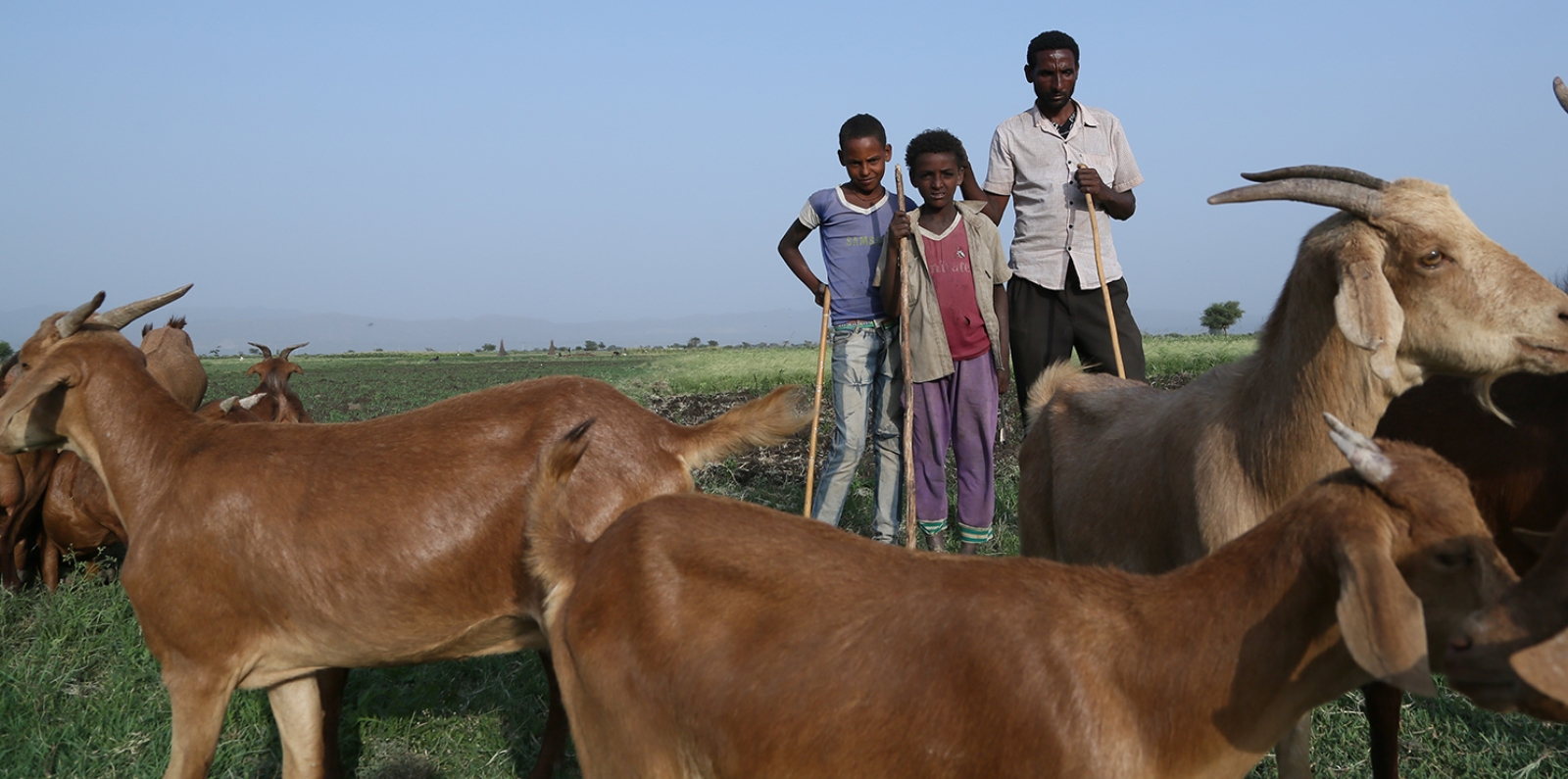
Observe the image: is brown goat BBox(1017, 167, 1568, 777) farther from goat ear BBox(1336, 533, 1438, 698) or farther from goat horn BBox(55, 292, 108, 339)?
goat horn BBox(55, 292, 108, 339)

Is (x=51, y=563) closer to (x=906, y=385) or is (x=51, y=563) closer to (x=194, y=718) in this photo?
(x=194, y=718)

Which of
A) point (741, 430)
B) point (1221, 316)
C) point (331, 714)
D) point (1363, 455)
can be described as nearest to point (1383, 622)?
point (1363, 455)

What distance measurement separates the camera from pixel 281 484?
179 inches

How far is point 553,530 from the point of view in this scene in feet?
11.5

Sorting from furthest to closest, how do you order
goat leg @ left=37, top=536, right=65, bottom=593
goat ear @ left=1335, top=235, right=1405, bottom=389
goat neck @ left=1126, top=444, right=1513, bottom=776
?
goat leg @ left=37, top=536, right=65, bottom=593
goat ear @ left=1335, top=235, right=1405, bottom=389
goat neck @ left=1126, top=444, right=1513, bottom=776

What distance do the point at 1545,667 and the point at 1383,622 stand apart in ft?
1.29

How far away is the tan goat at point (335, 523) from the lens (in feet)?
14.5

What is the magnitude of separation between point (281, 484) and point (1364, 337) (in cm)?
406

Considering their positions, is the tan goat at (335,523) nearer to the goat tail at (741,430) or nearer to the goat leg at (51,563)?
the goat tail at (741,430)

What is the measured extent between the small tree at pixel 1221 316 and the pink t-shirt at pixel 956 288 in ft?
230

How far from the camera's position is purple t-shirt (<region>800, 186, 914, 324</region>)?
7109mm

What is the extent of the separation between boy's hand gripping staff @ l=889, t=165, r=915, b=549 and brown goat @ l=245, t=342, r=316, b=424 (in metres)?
4.68

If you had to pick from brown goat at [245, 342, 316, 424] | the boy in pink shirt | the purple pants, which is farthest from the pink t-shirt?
brown goat at [245, 342, 316, 424]

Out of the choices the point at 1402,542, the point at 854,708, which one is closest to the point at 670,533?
the point at 854,708
